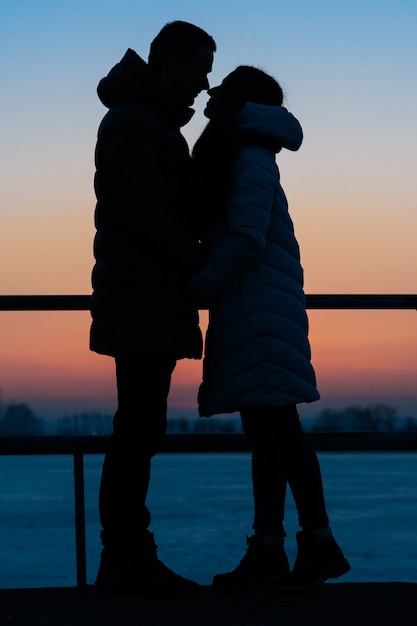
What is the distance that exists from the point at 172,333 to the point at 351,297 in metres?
0.79

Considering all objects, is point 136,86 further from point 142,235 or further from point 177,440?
point 177,440

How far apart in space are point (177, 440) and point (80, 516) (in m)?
0.38

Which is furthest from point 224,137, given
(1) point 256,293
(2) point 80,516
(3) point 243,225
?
(2) point 80,516

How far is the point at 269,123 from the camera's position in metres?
2.82

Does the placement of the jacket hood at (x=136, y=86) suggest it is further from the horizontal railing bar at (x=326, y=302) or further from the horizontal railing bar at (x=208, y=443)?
the horizontal railing bar at (x=208, y=443)

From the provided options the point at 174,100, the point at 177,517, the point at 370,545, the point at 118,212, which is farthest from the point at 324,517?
the point at 177,517

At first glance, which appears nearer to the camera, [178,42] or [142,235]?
[142,235]

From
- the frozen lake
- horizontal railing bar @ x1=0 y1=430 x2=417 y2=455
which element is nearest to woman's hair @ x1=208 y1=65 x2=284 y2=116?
horizontal railing bar @ x1=0 y1=430 x2=417 y2=455

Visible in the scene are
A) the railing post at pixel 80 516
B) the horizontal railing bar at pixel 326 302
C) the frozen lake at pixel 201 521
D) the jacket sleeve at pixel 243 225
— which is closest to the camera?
the jacket sleeve at pixel 243 225

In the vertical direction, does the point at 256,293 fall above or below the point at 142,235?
below

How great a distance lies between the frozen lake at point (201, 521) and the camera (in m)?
56.5

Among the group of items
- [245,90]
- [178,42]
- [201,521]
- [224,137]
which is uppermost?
[178,42]

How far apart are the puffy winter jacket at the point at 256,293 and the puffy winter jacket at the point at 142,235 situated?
8 cm

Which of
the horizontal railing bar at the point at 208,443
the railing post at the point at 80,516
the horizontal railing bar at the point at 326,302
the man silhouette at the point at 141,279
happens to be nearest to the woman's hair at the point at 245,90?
the man silhouette at the point at 141,279
